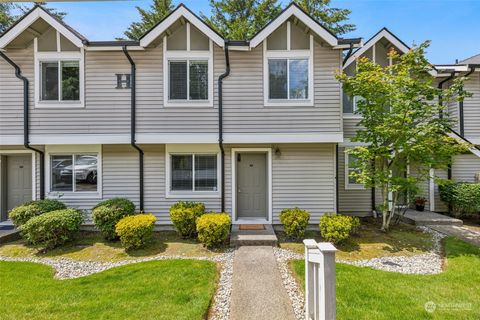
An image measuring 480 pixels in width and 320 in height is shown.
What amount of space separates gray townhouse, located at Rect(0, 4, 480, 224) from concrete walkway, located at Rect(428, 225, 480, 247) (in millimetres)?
3634

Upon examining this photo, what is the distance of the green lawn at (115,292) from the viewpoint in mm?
4066

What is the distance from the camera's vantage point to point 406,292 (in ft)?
15.2

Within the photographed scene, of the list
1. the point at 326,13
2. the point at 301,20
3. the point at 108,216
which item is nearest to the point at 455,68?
the point at 301,20

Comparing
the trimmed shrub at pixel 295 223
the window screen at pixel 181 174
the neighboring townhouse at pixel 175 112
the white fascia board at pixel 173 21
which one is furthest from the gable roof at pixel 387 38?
the window screen at pixel 181 174

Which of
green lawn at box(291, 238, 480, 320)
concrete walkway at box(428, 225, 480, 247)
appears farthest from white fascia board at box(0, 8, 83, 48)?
concrete walkway at box(428, 225, 480, 247)

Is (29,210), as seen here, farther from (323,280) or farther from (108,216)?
(323,280)

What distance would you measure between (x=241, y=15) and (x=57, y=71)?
16.5 meters

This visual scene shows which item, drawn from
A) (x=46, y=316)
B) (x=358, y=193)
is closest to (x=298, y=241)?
(x=358, y=193)

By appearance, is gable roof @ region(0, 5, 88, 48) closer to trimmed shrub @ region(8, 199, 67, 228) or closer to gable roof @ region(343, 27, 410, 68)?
trimmed shrub @ region(8, 199, 67, 228)

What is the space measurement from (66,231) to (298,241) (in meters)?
6.76

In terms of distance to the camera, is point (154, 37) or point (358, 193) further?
point (358, 193)

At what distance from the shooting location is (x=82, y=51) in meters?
8.34

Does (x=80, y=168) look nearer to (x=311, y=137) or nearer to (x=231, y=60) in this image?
(x=231, y=60)

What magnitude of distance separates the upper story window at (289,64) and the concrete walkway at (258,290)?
16.2 feet
